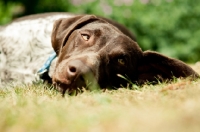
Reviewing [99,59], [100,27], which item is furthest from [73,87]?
[100,27]

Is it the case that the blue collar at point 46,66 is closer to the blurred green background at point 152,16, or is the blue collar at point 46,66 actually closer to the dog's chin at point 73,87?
the dog's chin at point 73,87

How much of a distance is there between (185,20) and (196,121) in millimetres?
7626

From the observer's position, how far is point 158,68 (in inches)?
187

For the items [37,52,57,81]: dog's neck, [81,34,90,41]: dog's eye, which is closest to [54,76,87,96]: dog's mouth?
[81,34,90,41]: dog's eye

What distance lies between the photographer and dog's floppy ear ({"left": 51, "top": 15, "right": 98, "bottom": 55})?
189 inches

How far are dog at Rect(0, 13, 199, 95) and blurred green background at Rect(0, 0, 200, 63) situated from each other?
3.56 m

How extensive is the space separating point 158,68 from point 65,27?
114cm

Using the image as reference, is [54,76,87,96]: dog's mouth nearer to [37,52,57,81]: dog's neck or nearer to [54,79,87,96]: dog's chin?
[54,79,87,96]: dog's chin

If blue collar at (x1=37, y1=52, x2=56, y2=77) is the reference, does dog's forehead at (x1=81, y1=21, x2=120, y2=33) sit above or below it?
above

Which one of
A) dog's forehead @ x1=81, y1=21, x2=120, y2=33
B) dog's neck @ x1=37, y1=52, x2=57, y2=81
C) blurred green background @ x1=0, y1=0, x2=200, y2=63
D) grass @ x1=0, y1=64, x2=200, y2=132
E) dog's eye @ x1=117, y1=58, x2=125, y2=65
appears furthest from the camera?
blurred green background @ x1=0, y1=0, x2=200, y2=63

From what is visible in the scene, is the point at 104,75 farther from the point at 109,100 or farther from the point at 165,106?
the point at 165,106

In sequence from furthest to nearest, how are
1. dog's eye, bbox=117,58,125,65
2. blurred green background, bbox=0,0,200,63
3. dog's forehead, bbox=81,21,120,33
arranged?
blurred green background, bbox=0,0,200,63
dog's forehead, bbox=81,21,120,33
dog's eye, bbox=117,58,125,65

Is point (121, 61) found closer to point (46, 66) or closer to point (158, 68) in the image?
point (158, 68)

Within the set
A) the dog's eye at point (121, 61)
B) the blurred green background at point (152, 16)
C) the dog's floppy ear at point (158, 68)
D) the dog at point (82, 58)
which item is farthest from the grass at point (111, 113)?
the blurred green background at point (152, 16)
